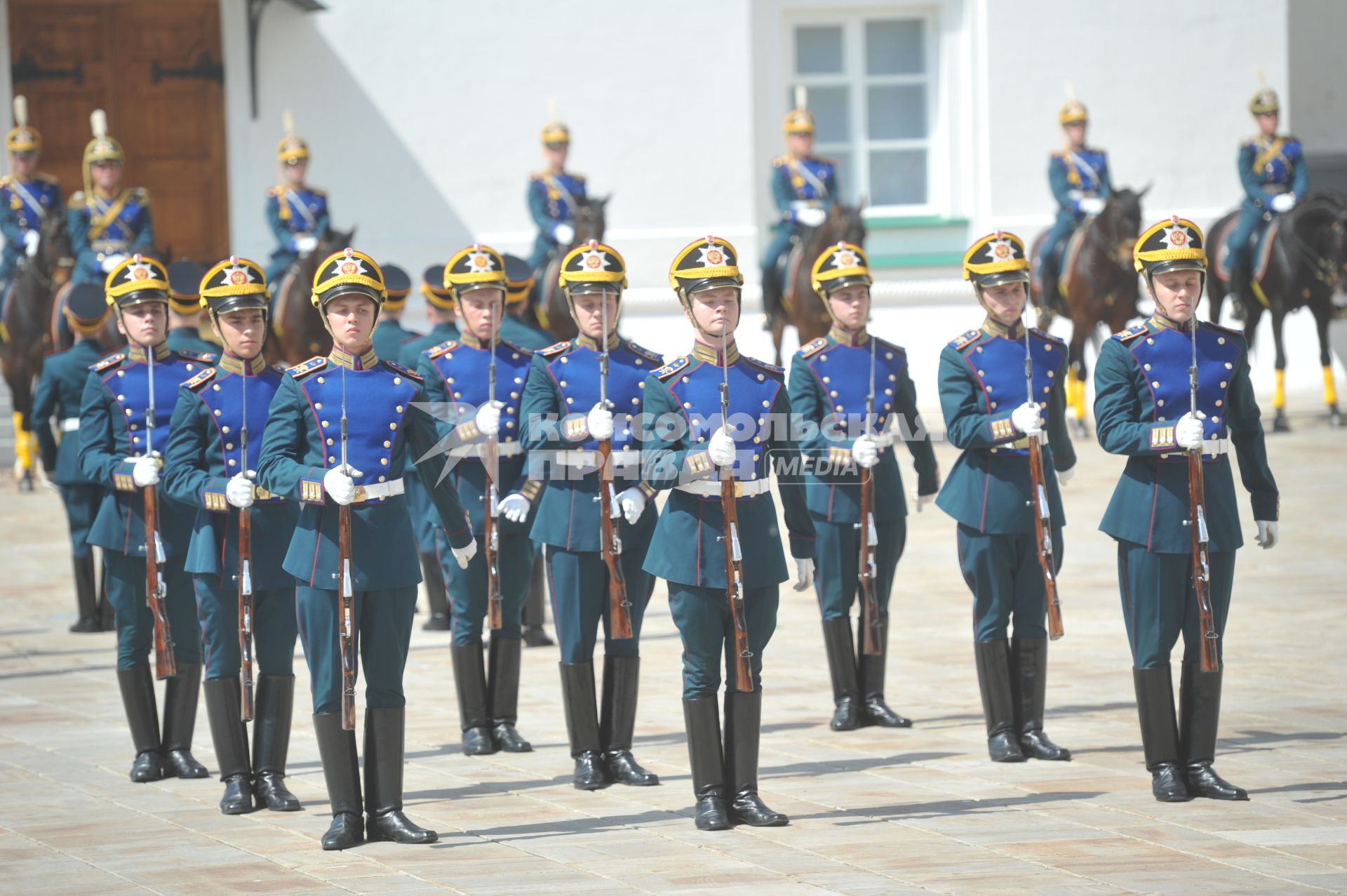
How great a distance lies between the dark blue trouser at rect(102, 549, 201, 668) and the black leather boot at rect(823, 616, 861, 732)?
239cm

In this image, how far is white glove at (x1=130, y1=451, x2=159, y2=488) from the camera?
680 cm

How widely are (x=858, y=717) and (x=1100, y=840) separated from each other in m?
1.98

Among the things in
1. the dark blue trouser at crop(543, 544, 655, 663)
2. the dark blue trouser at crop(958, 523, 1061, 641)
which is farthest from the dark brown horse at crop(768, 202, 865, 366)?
the dark blue trouser at crop(543, 544, 655, 663)

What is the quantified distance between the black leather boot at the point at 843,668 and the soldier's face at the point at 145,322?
107 inches

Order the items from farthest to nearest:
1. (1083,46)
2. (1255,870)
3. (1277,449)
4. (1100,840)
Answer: (1083,46) < (1277,449) < (1100,840) < (1255,870)

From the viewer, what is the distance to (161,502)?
7012 millimetres

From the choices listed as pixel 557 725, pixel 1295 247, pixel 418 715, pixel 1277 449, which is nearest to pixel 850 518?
pixel 557 725

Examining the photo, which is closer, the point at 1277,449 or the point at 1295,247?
the point at 1277,449

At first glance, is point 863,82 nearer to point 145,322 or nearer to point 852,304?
point 852,304

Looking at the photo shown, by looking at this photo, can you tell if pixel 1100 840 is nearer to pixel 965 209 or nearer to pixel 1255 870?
pixel 1255 870

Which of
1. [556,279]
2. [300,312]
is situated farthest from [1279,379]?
[300,312]

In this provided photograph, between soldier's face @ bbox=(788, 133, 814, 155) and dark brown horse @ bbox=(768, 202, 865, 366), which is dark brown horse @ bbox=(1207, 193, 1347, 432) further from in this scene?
soldier's face @ bbox=(788, 133, 814, 155)

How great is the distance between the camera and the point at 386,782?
19.8 ft

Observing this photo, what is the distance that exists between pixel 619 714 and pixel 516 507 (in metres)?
0.81
